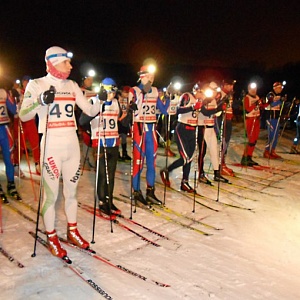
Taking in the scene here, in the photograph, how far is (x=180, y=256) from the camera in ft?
12.6

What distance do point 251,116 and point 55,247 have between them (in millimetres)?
6428

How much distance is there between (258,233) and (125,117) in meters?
2.59

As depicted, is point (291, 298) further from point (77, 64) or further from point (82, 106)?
point (77, 64)

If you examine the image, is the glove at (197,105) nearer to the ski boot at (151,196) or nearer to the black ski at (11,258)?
the ski boot at (151,196)

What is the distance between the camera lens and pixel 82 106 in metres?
4.01

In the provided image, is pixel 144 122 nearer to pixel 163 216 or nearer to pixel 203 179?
pixel 163 216

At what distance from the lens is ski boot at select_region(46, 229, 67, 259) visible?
12.1ft

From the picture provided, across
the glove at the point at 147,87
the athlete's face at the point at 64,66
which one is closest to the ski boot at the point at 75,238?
the athlete's face at the point at 64,66

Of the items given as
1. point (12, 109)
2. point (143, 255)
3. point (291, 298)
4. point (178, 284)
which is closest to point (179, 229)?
point (143, 255)

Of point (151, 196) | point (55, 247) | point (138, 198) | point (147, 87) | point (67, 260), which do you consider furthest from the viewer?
point (151, 196)

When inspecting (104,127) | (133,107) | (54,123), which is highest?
(133,107)

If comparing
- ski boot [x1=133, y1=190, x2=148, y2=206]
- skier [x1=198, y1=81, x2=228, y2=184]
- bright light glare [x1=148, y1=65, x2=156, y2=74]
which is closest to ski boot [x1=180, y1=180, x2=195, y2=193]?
skier [x1=198, y1=81, x2=228, y2=184]

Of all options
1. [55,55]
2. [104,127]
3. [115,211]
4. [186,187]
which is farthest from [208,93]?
[55,55]

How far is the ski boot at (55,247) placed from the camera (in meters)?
3.69
